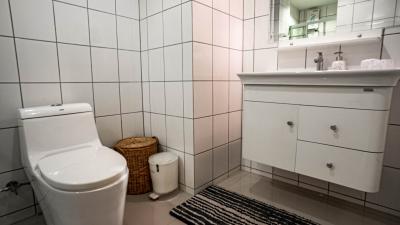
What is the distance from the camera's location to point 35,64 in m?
1.27

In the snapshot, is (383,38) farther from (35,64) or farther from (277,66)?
(35,64)

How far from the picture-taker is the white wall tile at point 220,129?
165 centimetres

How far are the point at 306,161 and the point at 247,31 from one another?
43.9 inches

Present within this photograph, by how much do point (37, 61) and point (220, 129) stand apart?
1260 millimetres

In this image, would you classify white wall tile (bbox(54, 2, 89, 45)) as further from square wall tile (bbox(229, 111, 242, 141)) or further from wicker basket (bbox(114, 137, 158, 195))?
square wall tile (bbox(229, 111, 242, 141))

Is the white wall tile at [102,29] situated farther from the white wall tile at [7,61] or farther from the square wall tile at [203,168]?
the square wall tile at [203,168]

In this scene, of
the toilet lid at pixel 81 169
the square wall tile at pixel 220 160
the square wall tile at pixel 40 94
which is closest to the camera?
the toilet lid at pixel 81 169

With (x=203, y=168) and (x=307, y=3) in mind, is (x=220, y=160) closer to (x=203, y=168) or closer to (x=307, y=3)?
(x=203, y=168)

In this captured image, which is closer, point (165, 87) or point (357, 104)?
point (357, 104)

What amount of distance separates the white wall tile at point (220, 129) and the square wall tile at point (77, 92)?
2.93 feet

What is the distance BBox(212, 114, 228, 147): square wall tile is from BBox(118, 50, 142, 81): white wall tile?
0.72m

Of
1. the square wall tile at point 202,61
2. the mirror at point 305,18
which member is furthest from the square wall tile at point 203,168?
the mirror at point 305,18

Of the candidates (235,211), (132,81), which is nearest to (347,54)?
(235,211)

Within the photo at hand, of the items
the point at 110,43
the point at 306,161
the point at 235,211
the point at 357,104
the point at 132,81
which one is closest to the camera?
the point at 357,104
